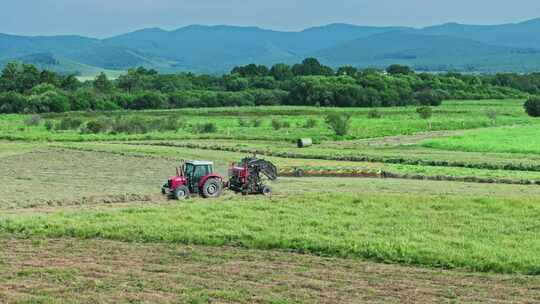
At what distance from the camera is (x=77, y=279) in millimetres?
20703

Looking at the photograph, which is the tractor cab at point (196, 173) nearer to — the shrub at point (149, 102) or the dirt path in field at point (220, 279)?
the dirt path in field at point (220, 279)

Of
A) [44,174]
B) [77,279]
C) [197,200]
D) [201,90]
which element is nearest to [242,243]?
[77,279]

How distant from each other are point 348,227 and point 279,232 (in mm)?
2396

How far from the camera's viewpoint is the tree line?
118m

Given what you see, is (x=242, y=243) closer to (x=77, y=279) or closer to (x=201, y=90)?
(x=77, y=279)

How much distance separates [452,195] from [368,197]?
152 inches

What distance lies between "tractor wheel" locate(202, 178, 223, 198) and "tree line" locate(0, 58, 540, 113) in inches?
3166

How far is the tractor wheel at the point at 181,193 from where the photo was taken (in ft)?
112

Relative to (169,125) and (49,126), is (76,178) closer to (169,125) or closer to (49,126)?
(169,125)

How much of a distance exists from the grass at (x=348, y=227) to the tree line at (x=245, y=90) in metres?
84.8

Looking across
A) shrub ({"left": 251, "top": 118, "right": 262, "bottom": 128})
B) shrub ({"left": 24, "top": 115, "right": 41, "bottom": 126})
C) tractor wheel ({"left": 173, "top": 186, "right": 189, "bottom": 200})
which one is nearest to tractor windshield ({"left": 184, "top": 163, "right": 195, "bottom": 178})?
tractor wheel ({"left": 173, "top": 186, "right": 189, "bottom": 200})

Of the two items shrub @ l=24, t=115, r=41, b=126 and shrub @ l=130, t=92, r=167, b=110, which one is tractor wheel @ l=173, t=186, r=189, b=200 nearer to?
shrub @ l=24, t=115, r=41, b=126

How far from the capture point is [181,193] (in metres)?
34.4

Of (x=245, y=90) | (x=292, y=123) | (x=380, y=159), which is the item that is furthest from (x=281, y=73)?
(x=380, y=159)
